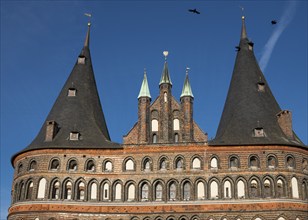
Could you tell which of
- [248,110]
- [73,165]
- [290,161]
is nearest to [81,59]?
[73,165]

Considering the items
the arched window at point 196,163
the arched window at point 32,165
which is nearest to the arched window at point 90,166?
the arched window at point 32,165

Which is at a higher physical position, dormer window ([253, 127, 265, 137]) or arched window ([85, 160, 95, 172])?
dormer window ([253, 127, 265, 137])

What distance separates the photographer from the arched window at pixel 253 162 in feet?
128

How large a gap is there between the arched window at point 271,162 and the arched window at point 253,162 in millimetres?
863

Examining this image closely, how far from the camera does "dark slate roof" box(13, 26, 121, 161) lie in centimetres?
4067

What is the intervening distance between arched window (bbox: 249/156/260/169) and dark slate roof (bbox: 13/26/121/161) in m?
10.6

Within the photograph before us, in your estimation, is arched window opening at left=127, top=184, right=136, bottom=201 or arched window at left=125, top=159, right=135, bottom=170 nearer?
arched window opening at left=127, top=184, right=136, bottom=201

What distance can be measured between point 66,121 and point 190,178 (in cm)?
1154

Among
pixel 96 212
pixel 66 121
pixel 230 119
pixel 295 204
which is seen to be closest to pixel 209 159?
pixel 230 119

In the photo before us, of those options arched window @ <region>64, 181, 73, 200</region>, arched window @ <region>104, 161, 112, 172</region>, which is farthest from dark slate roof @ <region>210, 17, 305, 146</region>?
arched window @ <region>64, 181, 73, 200</region>

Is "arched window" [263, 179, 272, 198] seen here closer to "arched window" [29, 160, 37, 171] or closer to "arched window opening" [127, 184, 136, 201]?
"arched window opening" [127, 184, 136, 201]

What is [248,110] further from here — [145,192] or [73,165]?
[73,165]

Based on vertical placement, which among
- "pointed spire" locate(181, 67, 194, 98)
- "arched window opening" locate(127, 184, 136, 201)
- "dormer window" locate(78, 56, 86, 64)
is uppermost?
"dormer window" locate(78, 56, 86, 64)

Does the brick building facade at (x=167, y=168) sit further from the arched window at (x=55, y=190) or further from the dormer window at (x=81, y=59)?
the dormer window at (x=81, y=59)
